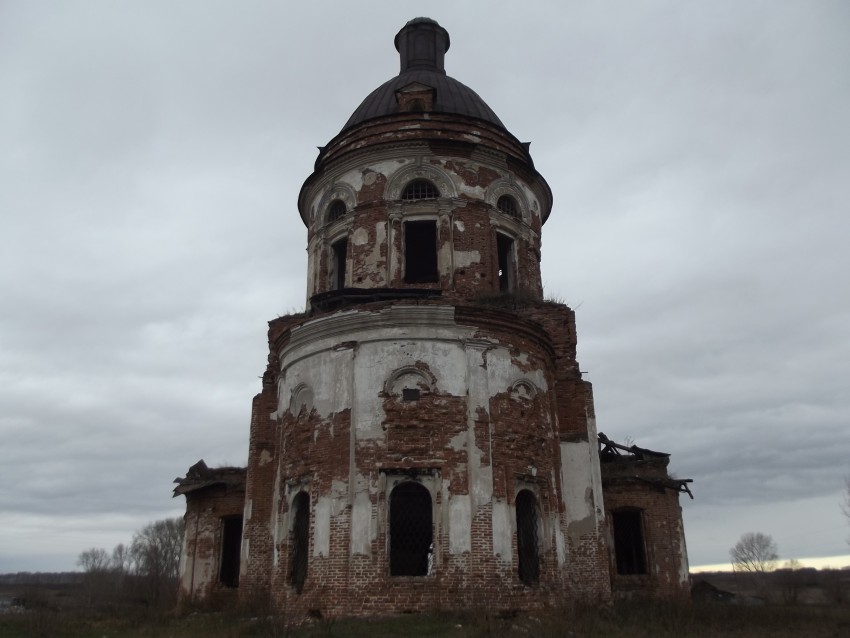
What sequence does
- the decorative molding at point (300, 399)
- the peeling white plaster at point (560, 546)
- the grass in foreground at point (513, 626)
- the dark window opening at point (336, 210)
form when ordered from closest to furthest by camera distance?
the grass in foreground at point (513, 626) < the peeling white plaster at point (560, 546) < the decorative molding at point (300, 399) < the dark window opening at point (336, 210)

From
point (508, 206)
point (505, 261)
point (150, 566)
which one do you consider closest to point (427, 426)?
point (505, 261)

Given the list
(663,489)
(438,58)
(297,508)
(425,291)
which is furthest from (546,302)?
(438,58)

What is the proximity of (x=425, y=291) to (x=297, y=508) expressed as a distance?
5.13 meters

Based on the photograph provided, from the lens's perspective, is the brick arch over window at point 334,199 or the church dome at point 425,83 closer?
the brick arch over window at point 334,199

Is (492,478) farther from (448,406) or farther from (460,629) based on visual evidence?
(460,629)

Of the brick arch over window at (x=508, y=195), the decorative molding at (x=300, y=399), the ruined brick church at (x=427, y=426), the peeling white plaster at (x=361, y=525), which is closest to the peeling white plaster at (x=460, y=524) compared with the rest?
the ruined brick church at (x=427, y=426)

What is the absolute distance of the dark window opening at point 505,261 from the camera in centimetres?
1817

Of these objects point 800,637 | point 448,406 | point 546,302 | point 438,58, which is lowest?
point 800,637

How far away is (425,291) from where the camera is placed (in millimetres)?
15125

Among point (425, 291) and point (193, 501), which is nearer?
point (425, 291)

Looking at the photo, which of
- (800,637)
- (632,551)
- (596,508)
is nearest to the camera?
(800,637)

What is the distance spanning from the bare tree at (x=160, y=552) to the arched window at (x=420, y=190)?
31.8m

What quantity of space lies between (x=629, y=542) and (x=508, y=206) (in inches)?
364

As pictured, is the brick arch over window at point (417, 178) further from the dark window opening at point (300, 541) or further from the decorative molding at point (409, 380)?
the dark window opening at point (300, 541)
